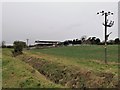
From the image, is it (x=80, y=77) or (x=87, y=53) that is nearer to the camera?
(x=80, y=77)

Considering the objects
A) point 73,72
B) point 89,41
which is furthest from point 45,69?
point 89,41

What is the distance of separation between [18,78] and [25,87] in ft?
10.4

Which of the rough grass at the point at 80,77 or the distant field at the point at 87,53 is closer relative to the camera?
the rough grass at the point at 80,77

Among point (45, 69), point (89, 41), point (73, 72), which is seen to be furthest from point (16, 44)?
point (89, 41)

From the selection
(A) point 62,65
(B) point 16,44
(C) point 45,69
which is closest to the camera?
(A) point 62,65

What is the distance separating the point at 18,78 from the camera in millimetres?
20703

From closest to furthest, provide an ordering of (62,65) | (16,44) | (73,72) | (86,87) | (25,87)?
(25,87)
(86,87)
(73,72)
(62,65)
(16,44)

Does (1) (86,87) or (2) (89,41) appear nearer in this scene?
(1) (86,87)

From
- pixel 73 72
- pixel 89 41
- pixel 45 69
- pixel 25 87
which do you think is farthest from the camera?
pixel 89 41

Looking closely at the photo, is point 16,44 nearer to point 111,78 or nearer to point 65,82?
point 65,82

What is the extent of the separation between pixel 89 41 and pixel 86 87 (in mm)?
108531

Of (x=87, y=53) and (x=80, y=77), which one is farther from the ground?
(x=80, y=77)

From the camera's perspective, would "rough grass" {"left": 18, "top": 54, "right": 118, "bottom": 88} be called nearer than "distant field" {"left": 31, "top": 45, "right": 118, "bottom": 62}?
Yes

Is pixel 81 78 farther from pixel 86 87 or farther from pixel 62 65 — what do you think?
pixel 62 65
